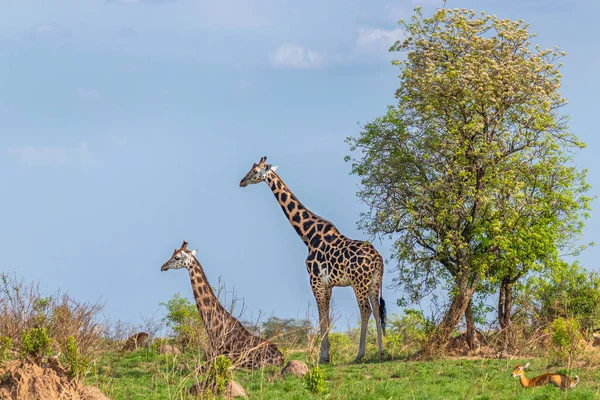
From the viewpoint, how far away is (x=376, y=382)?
17500 millimetres

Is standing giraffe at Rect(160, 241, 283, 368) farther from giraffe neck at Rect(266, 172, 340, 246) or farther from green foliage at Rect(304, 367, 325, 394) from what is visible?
giraffe neck at Rect(266, 172, 340, 246)

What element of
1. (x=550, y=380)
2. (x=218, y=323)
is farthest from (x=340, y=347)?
(x=550, y=380)

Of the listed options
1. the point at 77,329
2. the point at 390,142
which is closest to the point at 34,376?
the point at 77,329

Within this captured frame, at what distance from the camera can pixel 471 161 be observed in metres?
23.9

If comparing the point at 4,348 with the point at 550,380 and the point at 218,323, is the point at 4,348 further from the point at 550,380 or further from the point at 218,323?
the point at 550,380

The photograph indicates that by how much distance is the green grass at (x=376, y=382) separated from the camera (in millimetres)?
15453

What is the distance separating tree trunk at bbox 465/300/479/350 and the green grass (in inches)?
87.0

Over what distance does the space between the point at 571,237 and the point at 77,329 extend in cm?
1474

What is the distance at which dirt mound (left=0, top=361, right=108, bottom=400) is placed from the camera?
42.5 feet

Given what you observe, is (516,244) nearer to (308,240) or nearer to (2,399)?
(308,240)

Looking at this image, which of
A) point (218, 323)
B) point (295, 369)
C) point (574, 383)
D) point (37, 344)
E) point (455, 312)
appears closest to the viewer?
point (37, 344)

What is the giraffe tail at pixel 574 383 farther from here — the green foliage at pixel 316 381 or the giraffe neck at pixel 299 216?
the giraffe neck at pixel 299 216

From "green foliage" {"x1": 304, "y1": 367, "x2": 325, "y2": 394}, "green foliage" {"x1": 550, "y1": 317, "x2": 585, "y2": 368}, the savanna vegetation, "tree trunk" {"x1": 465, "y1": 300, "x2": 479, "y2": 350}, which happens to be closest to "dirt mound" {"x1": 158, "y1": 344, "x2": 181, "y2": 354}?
the savanna vegetation

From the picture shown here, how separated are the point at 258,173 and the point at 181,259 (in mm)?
4087
